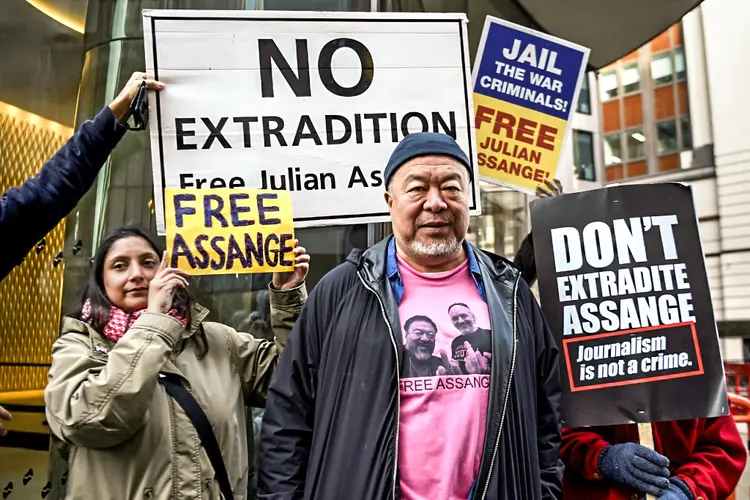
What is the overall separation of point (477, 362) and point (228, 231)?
106 cm

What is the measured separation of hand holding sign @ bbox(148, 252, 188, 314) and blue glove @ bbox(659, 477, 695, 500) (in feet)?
6.18

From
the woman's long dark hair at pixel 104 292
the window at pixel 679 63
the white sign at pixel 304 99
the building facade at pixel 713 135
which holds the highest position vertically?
the window at pixel 679 63

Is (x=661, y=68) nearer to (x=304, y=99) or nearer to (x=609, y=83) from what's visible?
(x=609, y=83)

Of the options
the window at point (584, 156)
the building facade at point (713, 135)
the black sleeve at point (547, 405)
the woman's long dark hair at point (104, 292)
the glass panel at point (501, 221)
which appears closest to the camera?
the black sleeve at point (547, 405)

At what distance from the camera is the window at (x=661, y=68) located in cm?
2259

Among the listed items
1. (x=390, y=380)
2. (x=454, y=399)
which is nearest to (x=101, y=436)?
(x=390, y=380)

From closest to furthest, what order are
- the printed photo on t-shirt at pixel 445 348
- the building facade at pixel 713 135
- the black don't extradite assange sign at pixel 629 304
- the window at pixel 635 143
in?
the printed photo on t-shirt at pixel 445 348 < the black don't extradite assange sign at pixel 629 304 < the building facade at pixel 713 135 < the window at pixel 635 143

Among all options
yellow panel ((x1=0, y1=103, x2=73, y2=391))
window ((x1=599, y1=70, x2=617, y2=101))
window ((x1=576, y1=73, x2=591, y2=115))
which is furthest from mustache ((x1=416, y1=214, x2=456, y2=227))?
window ((x1=576, y1=73, x2=591, y2=115))

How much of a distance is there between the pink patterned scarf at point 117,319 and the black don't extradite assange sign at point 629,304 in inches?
56.7

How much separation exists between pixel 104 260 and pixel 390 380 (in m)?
1.18

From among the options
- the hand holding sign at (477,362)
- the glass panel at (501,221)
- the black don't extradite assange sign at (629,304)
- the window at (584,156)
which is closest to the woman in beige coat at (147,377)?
the hand holding sign at (477,362)

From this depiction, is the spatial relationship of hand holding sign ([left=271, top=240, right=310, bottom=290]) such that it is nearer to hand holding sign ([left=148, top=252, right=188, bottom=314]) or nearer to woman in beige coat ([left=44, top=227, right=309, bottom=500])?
woman in beige coat ([left=44, top=227, right=309, bottom=500])

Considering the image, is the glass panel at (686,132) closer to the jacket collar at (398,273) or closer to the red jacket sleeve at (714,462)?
the red jacket sleeve at (714,462)

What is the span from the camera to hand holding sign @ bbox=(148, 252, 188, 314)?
2.21 m
